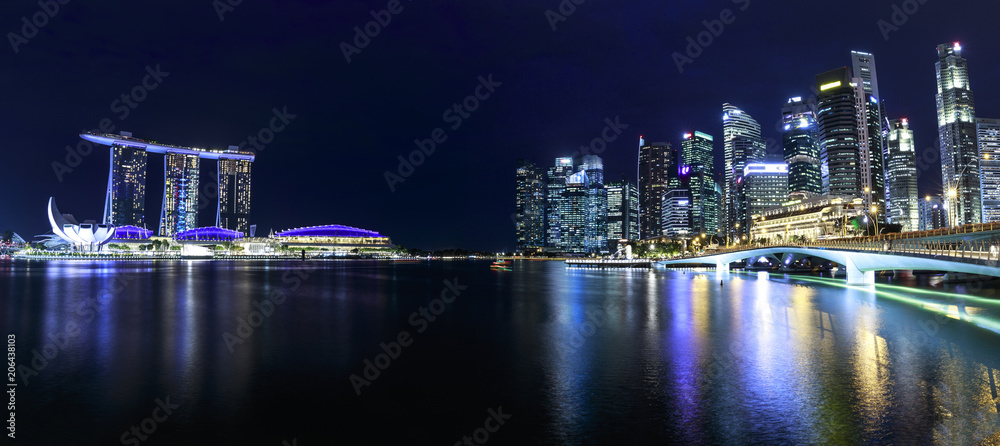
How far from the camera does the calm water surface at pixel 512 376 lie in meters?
13.8

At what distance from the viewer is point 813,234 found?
187 m

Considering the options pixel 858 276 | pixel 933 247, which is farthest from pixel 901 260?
pixel 858 276

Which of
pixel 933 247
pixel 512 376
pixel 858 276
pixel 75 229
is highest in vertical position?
pixel 75 229

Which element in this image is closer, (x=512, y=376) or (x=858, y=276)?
(x=512, y=376)

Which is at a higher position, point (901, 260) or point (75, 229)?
point (75, 229)

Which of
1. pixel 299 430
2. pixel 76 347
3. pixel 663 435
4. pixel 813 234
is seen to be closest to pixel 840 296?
pixel 663 435

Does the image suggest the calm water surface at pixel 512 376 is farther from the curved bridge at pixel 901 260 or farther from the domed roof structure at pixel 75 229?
the domed roof structure at pixel 75 229

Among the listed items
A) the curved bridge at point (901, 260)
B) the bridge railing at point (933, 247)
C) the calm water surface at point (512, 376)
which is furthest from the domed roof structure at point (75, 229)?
the bridge railing at point (933, 247)

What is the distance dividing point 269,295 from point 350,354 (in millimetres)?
33087

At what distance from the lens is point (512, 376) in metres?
20.0

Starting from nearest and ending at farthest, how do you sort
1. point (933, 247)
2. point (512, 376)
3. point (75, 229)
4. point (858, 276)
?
1. point (512, 376)
2. point (933, 247)
3. point (858, 276)
4. point (75, 229)

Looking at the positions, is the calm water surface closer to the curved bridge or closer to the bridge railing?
the curved bridge

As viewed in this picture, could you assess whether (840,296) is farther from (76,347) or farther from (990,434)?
(76,347)

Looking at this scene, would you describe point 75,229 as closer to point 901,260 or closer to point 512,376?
point 512,376
